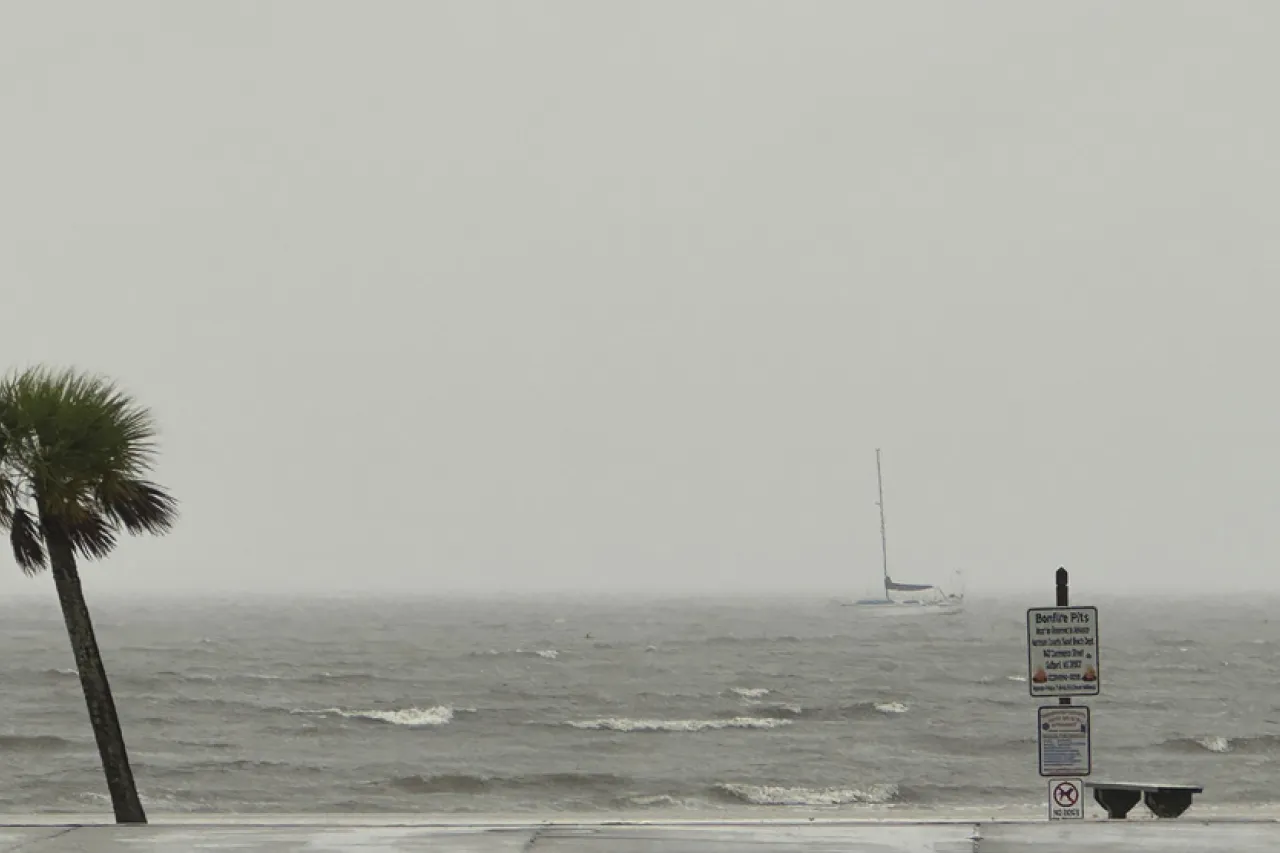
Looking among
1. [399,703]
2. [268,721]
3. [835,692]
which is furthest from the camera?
[835,692]

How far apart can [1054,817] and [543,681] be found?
77.7 m

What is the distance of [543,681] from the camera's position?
9350 cm

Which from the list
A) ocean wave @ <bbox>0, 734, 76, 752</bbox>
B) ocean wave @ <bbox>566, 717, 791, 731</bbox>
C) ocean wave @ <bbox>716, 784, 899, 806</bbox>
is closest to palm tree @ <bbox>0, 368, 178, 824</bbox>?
ocean wave @ <bbox>716, 784, 899, 806</bbox>

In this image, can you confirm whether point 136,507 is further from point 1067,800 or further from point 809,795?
point 809,795

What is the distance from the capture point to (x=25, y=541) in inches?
770

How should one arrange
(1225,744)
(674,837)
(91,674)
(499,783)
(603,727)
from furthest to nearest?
1. (603,727)
2. (1225,744)
3. (499,783)
4. (91,674)
5. (674,837)

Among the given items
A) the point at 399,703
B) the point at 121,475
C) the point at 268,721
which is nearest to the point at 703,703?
the point at 399,703

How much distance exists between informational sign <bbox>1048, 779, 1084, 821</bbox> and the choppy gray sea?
24.2ft

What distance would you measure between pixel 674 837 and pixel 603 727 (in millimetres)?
55169

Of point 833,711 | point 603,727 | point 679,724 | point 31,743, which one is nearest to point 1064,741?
point 31,743

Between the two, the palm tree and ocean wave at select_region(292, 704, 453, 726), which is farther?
ocean wave at select_region(292, 704, 453, 726)

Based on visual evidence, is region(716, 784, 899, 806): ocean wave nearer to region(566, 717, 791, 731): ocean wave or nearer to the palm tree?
region(566, 717, 791, 731): ocean wave

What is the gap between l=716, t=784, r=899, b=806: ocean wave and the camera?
4616 centimetres

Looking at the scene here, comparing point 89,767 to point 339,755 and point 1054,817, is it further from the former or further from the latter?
point 1054,817
